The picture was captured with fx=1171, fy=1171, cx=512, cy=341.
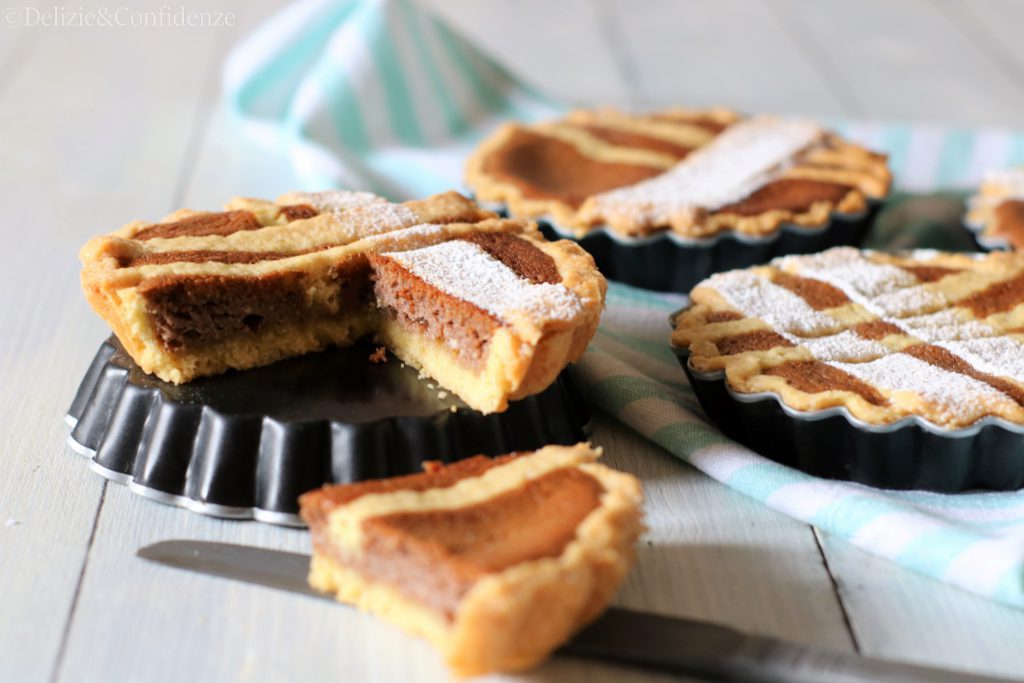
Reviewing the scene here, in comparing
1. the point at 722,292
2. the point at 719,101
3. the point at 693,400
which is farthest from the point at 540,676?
the point at 719,101

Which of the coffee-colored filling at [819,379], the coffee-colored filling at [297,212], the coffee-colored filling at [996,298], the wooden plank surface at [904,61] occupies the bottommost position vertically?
the wooden plank surface at [904,61]

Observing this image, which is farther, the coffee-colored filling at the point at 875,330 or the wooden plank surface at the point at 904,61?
the wooden plank surface at the point at 904,61

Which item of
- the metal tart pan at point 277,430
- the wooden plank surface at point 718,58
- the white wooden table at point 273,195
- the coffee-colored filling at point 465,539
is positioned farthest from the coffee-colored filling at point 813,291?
the wooden plank surface at point 718,58


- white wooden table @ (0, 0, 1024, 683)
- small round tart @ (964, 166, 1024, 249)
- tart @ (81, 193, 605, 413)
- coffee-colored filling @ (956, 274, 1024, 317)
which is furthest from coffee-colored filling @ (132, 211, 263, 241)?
small round tart @ (964, 166, 1024, 249)

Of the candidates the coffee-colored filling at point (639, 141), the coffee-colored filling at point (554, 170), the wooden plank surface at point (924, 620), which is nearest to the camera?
the wooden plank surface at point (924, 620)

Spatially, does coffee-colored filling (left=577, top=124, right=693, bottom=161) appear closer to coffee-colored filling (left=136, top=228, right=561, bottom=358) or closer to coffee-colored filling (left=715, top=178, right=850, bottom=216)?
coffee-colored filling (left=715, top=178, right=850, bottom=216)

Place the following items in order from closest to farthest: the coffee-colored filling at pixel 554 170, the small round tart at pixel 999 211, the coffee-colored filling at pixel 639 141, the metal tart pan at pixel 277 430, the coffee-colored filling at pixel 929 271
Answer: the metal tart pan at pixel 277 430, the coffee-colored filling at pixel 929 271, the small round tart at pixel 999 211, the coffee-colored filling at pixel 554 170, the coffee-colored filling at pixel 639 141

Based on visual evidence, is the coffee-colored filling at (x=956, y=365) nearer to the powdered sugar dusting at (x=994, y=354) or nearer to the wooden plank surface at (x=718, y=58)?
the powdered sugar dusting at (x=994, y=354)

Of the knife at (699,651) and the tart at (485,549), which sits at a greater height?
the tart at (485,549)
